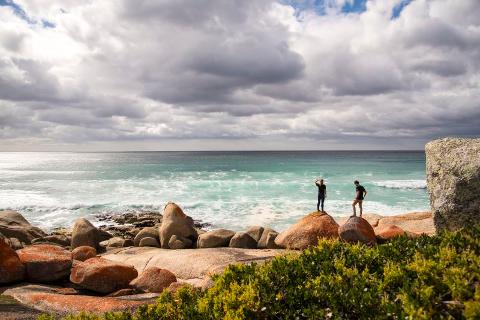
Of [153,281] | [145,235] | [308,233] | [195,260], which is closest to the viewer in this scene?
[153,281]

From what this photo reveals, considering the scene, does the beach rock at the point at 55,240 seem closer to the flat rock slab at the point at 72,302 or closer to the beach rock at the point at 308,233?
the flat rock slab at the point at 72,302

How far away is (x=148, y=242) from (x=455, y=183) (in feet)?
53.5

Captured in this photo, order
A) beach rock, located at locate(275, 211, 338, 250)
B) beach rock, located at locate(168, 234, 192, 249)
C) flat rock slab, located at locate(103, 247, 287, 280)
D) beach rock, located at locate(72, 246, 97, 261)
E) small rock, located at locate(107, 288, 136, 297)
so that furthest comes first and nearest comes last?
beach rock, located at locate(168, 234, 192, 249)
beach rock, located at locate(275, 211, 338, 250)
beach rock, located at locate(72, 246, 97, 261)
flat rock slab, located at locate(103, 247, 287, 280)
small rock, located at locate(107, 288, 136, 297)

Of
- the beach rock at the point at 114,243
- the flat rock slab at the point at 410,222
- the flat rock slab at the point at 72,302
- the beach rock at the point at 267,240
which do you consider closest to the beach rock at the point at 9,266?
the flat rock slab at the point at 72,302

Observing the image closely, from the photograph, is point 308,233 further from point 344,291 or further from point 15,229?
point 15,229

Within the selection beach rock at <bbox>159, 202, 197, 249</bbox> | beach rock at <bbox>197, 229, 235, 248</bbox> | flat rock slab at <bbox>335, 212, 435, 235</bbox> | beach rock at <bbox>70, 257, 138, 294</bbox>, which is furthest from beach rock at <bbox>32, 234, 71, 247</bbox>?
flat rock slab at <bbox>335, 212, 435, 235</bbox>

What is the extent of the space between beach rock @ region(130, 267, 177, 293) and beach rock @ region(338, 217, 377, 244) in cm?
749

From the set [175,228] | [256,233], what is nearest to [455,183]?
[256,233]

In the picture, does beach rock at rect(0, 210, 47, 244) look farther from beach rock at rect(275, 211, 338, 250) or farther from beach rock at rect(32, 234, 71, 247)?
beach rock at rect(275, 211, 338, 250)

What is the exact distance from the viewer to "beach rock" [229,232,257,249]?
18.1 meters

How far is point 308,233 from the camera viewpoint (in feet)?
52.6

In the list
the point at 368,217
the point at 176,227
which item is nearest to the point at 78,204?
the point at 176,227

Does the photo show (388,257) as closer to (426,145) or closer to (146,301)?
(146,301)

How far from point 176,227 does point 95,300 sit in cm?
1191
